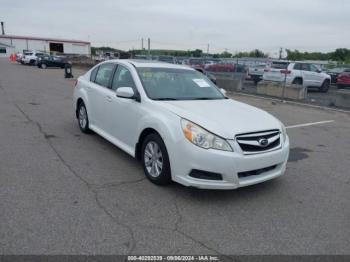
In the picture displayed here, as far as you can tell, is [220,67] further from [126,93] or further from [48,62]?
[126,93]

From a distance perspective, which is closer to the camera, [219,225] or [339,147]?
[219,225]

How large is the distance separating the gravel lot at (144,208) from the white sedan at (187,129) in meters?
0.31

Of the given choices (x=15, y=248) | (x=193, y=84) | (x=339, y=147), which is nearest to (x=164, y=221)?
(x=15, y=248)

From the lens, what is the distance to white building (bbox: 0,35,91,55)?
76.0 m

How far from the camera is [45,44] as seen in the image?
3137 inches

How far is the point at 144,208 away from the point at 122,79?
2.51 meters

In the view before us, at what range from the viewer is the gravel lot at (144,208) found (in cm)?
315

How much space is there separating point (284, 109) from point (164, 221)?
9730 millimetres

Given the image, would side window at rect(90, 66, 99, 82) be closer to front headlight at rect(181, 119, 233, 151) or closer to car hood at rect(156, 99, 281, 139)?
car hood at rect(156, 99, 281, 139)

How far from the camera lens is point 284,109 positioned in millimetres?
12227

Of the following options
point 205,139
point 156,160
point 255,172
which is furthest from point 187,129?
point 255,172

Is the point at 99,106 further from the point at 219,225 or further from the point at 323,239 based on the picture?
the point at 323,239

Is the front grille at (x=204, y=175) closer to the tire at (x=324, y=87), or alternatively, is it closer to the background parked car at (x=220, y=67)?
the tire at (x=324, y=87)

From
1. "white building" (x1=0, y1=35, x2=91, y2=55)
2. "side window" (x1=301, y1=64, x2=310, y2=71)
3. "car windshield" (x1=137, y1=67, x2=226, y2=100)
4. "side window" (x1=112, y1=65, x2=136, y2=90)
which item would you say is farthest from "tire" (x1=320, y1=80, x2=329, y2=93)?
"white building" (x1=0, y1=35, x2=91, y2=55)
